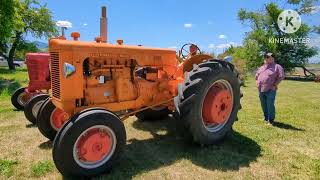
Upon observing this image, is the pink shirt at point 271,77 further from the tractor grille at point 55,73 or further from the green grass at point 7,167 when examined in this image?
the green grass at point 7,167

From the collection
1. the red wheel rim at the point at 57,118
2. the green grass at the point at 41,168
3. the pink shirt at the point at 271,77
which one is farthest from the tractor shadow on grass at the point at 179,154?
the pink shirt at the point at 271,77

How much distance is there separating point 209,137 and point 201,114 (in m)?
0.43

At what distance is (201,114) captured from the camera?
18.4 ft

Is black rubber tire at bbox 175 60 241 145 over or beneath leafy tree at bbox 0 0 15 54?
beneath

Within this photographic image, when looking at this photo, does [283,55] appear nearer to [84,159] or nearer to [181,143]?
[181,143]

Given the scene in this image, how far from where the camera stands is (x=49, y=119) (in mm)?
6062

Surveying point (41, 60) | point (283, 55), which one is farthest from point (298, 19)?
point (41, 60)

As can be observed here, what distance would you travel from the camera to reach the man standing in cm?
745

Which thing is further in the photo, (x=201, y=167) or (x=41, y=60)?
(x=41, y=60)

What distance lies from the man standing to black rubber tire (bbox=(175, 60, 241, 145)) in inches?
77.2

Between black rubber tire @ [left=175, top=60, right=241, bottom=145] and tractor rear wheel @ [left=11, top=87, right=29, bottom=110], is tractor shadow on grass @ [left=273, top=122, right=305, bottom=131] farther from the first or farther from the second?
tractor rear wheel @ [left=11, top=87, right=29, bottom=110]

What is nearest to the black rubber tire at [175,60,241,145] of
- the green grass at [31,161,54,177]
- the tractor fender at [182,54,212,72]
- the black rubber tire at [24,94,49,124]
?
the tractor fender at [182,54,212,72]

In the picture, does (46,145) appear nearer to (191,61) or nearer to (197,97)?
(197,97)

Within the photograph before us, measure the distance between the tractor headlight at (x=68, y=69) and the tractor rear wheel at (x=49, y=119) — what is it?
4.89 ft
